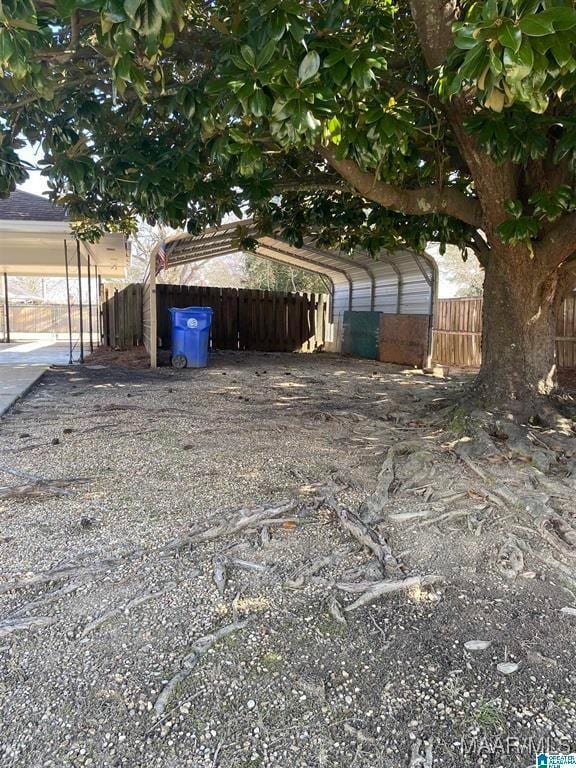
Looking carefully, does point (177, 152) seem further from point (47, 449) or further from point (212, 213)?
point (47, 449)

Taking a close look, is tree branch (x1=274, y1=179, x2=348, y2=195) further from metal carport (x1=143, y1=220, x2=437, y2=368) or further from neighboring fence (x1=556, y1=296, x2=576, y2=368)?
neighboring fence (x1=556, y1=296, x2=576, y2=368)

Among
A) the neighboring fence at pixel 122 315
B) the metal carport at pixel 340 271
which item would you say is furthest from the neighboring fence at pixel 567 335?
the neighboring fence at pixel 122 315

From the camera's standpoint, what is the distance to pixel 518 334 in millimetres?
4988

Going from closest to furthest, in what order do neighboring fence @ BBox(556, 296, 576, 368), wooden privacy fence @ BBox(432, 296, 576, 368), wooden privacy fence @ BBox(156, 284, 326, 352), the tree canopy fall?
the tree canopy → neighboring fence @ BBox(556, 296, 576, 368) → wooden privacy fence @ BBox(432, 296, 576, 368) → wooden privacy fence @ BBox(156, 284, 326, 352)

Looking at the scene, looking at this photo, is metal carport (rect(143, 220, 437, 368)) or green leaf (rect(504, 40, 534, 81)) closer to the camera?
green leaf (rect(504, 40, 534, 81))

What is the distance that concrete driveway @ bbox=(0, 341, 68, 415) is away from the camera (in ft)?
21.4

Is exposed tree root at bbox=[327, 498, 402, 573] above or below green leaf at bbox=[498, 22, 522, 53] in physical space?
below

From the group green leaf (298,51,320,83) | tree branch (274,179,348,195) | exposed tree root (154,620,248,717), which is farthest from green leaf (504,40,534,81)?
tree branch (274,179,348,195)

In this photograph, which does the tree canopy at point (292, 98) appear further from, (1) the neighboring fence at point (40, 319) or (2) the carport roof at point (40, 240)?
(1) the neighboring fence at point (40, 319)

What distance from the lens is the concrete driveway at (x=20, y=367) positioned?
651cm

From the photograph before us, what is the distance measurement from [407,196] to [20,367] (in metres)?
7.89

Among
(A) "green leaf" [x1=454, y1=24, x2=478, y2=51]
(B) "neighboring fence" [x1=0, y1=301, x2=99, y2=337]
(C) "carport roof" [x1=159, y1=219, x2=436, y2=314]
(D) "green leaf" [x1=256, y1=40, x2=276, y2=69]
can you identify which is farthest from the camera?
(B) "neighboring fence" [x1=0, y1=301, x2=99, y2=337]

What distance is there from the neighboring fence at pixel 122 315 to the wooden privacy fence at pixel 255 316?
985 mm

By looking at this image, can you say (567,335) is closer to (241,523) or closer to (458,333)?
(458,333)
